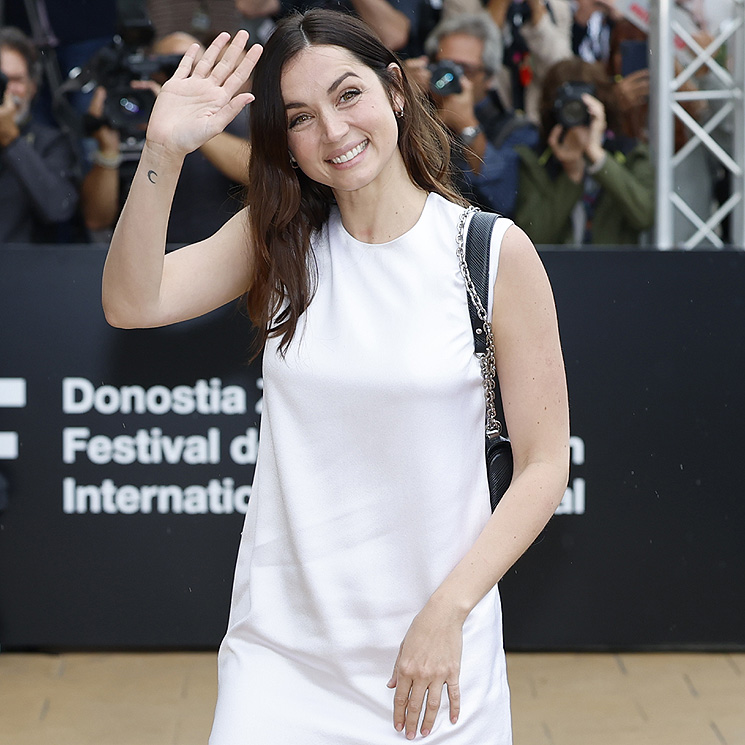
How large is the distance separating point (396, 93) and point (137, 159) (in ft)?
9.49

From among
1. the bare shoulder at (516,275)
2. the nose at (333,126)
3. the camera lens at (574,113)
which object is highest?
the nose at (333,126)

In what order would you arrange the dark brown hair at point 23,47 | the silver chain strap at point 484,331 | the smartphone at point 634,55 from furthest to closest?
the smartphone at point 634,55 < the dark brown hair at point 23,47 < the silver chain strap at point 484,331

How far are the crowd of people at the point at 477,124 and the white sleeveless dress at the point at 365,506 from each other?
2.59m

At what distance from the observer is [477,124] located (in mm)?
4398

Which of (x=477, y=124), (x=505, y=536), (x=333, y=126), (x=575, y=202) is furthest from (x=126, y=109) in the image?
(x=505, y=536)

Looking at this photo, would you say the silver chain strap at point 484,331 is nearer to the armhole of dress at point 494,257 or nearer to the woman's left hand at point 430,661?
the armhole of dress at point 494,257

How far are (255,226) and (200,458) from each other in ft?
6.58

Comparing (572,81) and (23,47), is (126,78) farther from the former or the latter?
(572,81)

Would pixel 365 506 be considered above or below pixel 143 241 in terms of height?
below

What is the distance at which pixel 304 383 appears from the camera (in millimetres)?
1568

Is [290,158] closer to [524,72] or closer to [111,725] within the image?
[111,725]

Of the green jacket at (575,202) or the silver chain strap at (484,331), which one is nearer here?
the silver chain strap at (484,331)

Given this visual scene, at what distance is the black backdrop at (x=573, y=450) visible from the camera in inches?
139

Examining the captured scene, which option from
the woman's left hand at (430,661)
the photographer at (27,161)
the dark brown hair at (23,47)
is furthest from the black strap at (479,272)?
the dark brown hair at (23,47)
